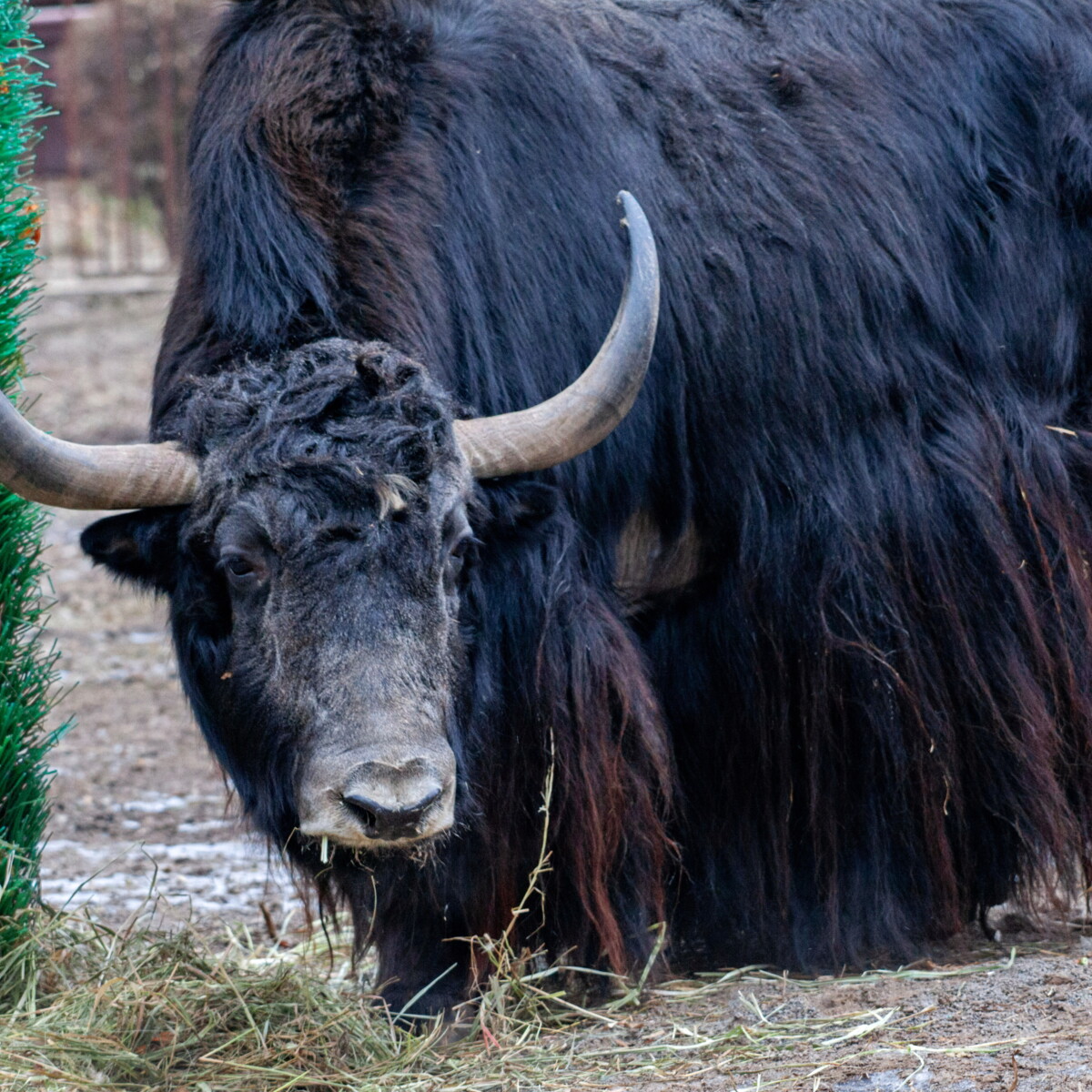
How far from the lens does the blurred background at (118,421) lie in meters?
5.09

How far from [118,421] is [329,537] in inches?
318

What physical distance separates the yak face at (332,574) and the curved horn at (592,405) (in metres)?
0.11

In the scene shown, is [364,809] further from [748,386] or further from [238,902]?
[238,902]

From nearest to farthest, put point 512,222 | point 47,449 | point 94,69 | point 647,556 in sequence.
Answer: point 47,449, point 512,222, point 647,556, point 94,69

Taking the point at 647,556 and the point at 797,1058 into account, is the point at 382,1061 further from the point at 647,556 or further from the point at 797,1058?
the point at 647,556

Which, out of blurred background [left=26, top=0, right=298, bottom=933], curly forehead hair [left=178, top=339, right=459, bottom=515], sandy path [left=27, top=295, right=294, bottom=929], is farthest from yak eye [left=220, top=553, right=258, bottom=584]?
blurred background [left=26, top=0, right=298, bottom=933]

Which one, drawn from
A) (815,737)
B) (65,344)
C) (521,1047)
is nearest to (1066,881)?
(815,737)

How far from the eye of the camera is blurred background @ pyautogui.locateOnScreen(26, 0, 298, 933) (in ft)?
16.7

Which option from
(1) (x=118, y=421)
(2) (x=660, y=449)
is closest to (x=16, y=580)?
(2) (x=660, y=449)

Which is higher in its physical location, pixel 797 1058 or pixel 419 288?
pixel 419 288

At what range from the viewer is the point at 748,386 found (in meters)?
4.06

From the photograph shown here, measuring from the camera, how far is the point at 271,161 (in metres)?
3.67

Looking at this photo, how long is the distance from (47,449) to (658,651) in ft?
5.65

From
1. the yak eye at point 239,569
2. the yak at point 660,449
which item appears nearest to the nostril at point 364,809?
the yak at point 660,449
